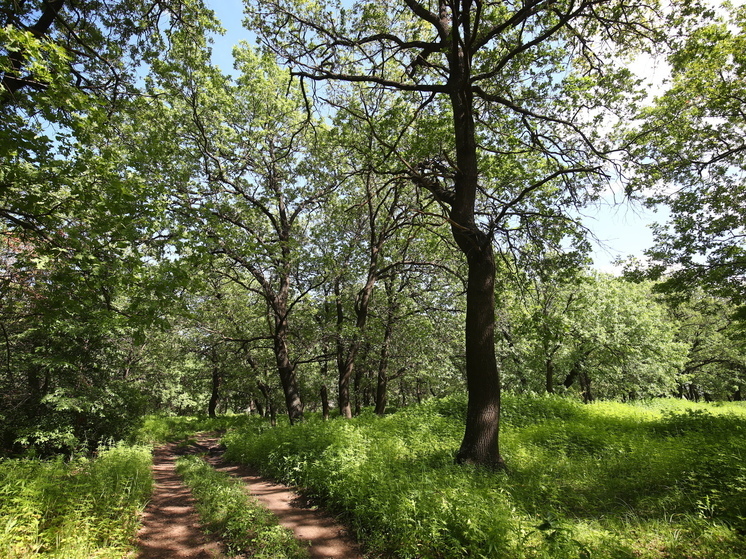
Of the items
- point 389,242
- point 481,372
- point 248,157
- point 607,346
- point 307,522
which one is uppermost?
point 248,157

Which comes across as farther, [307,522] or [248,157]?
[248,157]

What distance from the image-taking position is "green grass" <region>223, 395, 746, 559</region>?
3717 mm

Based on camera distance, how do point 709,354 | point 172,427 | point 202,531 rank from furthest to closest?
point 709,354
point 172,427
point 202,531

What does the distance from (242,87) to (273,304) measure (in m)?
7.90

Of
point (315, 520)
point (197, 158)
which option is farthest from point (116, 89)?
point (315, 520)

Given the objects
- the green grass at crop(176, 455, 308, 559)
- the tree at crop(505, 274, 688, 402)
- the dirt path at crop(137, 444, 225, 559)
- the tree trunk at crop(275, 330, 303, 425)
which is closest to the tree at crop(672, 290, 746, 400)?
the tree at crop(505, 274, 688, 402)

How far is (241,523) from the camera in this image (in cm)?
504

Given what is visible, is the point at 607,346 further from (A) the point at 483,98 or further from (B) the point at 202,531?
(B) the point at 202,531

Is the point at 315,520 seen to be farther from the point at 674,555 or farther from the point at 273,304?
the point at 273,304

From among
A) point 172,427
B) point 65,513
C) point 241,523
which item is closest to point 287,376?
point 241,523

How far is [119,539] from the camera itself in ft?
15.3

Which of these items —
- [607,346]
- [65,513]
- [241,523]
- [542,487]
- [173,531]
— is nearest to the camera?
[65,513]

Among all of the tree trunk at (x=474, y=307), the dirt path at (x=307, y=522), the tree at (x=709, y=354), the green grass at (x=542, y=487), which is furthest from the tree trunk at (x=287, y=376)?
the tree at (x=709, y=354)

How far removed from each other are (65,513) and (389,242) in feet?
37.5
